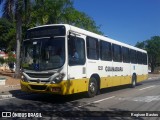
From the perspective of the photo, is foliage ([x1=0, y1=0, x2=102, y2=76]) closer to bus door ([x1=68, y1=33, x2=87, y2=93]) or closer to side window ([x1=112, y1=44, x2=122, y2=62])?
side window ([x1=112, y1=44, x2=122, y2=62])

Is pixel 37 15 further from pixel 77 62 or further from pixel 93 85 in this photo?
pixel 77 62

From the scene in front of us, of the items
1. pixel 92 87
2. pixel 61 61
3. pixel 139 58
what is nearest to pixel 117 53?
pixel 92 87

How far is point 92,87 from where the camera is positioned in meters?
15.1

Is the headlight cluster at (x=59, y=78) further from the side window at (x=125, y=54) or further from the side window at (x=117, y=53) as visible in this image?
the side window at (x=125, y=54)

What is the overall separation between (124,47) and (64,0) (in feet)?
51.3

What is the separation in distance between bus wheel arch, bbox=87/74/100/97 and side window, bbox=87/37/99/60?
101cm

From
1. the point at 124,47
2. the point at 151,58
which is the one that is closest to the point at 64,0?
the point at 124,47

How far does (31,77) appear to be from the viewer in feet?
42.9

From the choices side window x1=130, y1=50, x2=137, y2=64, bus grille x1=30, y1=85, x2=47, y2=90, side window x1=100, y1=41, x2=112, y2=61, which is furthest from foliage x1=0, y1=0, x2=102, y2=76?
bus grille x1=30, y1=85, x2=47, y2=90

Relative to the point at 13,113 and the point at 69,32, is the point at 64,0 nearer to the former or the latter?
the point at 69,32

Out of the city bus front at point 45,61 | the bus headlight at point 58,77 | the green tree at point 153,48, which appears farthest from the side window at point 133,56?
the green tree at point 153,48

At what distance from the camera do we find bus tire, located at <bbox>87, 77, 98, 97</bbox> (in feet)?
48.8

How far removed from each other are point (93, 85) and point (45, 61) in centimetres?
353

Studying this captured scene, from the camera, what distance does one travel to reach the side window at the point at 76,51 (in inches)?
502
